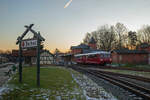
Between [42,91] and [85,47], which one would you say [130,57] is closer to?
[85,47]

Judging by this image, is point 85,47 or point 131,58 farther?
point 85,47

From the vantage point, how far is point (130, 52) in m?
39.8


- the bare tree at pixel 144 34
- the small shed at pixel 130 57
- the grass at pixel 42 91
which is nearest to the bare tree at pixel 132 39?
the bare tree at pixel 144 34

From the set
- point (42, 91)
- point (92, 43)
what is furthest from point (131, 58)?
point (42, 91)

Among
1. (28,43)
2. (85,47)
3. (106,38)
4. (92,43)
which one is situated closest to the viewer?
(28,43)

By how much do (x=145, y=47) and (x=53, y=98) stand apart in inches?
1891

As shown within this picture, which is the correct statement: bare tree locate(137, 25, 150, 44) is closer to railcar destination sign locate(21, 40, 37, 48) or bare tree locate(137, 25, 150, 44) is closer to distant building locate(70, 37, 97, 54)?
distant building locate(70, 37, 97, 54)

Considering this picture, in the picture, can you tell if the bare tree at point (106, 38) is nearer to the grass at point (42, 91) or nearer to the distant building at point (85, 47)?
the distant building at point (85, 47)

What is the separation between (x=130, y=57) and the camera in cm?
3991

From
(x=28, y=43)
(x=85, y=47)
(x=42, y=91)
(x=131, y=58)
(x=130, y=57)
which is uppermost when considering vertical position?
(x=85, y=47)

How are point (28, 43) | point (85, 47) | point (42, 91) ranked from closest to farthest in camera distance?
point (42, 91) → point (28, 43) → point (85, 47)

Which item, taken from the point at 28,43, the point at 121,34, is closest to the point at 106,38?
the point at 121,34

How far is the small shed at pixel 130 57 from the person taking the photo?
130ft

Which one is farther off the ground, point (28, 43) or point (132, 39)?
point (132, 39)
